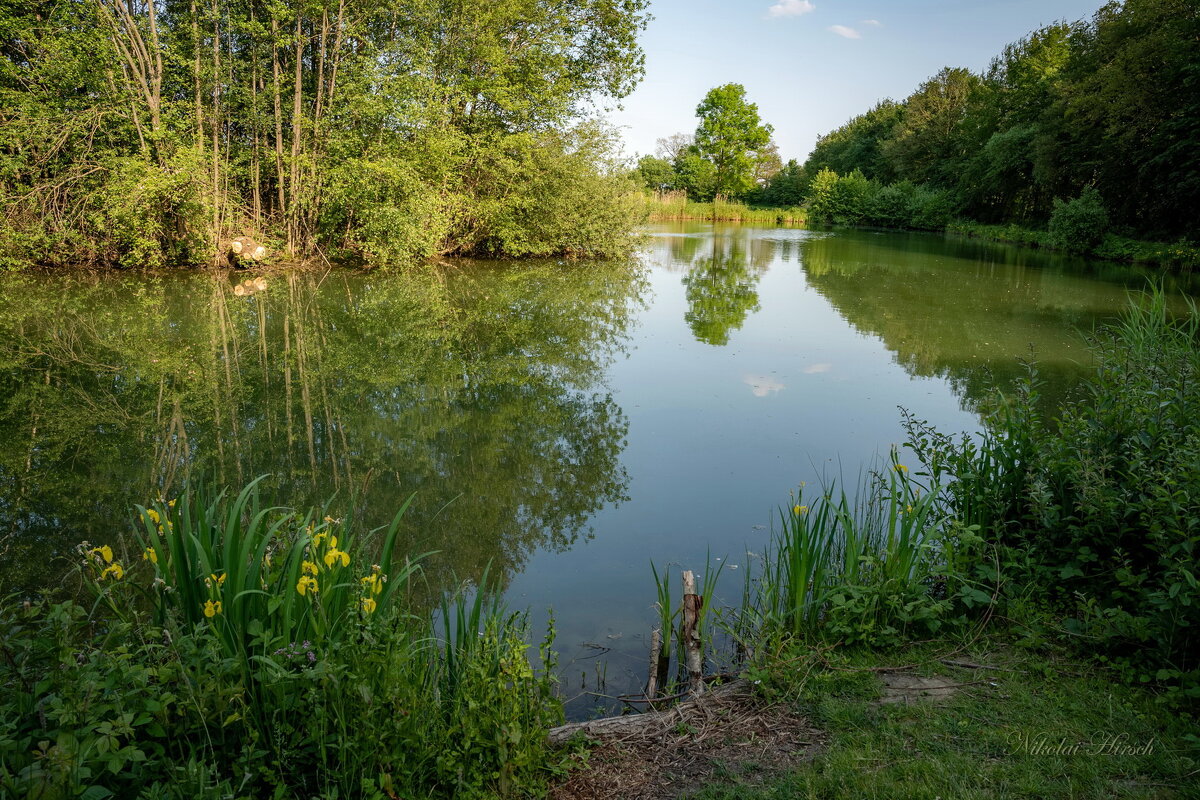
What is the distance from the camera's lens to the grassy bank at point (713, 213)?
155 feet

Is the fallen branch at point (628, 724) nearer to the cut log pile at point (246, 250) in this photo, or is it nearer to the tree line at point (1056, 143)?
the cut log pile at point (246, 250)

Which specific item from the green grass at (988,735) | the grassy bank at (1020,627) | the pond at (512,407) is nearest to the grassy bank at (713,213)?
the pond at (512,407)

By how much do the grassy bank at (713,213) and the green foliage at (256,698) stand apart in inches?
1769

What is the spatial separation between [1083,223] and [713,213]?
29.7 meters

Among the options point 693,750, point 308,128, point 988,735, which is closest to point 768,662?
point 693,750

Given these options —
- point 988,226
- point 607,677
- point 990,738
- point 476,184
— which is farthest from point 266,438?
point 988,226

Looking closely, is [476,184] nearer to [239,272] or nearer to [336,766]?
[239,272]

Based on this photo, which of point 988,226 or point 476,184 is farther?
point 988,226

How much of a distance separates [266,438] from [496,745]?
4.47 meters

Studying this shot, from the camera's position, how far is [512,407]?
7.11 meters

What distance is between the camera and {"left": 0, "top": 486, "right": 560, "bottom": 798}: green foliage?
183 centimetres

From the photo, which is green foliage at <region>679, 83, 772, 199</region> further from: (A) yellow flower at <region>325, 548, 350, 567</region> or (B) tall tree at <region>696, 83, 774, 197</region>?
(A) yellow flower at <region>325, 548, 350, 567</region>

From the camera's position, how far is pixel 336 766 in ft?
7.06

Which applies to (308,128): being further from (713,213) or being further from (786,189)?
(786,189)
